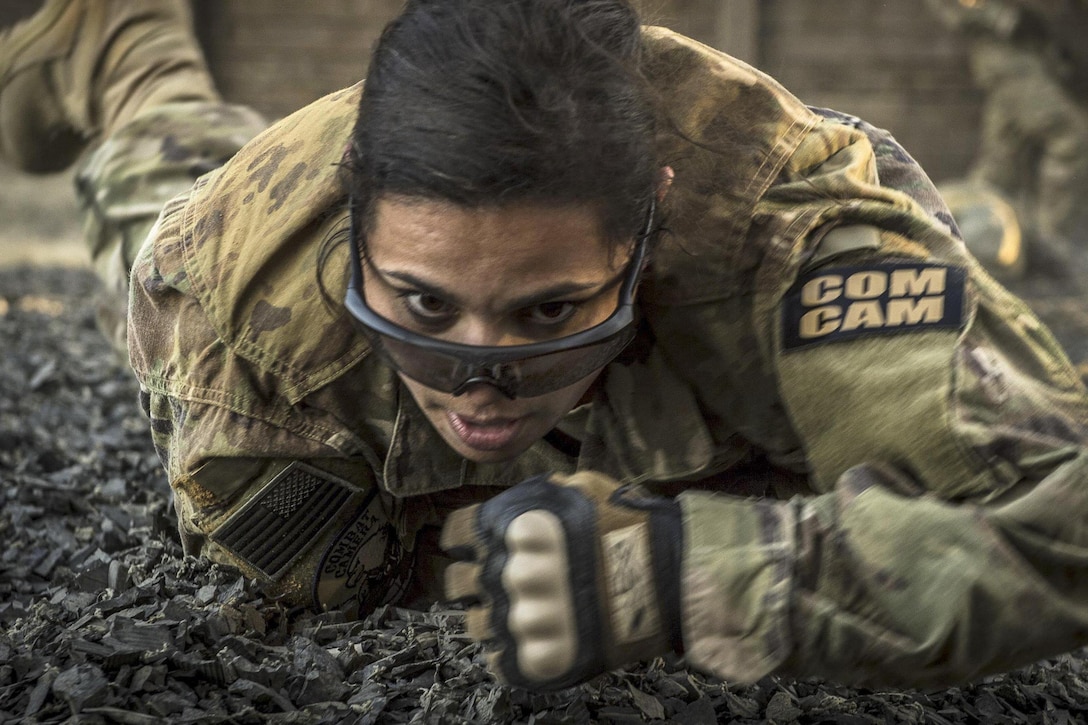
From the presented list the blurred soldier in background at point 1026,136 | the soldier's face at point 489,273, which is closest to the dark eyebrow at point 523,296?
the soldier's face at point 489,273

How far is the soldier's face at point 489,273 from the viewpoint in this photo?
60.8 inches

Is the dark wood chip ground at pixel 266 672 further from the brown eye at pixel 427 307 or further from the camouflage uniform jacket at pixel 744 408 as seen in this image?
the brown eye at pixel 427 307

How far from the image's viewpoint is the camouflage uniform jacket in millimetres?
1401

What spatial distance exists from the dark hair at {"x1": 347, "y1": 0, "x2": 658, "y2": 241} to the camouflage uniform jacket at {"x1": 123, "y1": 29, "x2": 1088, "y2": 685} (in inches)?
6.4

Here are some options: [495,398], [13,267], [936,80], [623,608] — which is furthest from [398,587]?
[936,80]

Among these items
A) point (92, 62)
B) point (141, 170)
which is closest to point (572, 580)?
point (141, 170)

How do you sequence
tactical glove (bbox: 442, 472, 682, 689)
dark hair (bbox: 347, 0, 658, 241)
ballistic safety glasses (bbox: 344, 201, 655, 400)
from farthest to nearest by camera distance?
1. ballistic safety glasses (bbox: 344, 201, 655, 400)
2. dark hair (bbox: 347, 0, 658, 241)
3. tactical glove (bbox: 442, 472, 682, 689)

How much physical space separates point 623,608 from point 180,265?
99 cm

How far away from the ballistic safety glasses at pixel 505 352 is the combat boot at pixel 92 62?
1.82m

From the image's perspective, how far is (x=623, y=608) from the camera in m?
1.40

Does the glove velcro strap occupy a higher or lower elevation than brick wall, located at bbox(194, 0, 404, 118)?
higher

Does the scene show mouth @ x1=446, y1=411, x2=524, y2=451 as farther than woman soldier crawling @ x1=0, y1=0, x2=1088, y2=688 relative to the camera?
Yes

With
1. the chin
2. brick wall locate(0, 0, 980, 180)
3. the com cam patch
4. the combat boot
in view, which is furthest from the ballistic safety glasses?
brick wall locate(0, 0, 980, 180)

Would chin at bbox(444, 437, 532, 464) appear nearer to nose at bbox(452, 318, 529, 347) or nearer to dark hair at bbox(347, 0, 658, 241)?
nose at bbox(452, 318, 529, 347)
